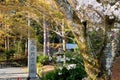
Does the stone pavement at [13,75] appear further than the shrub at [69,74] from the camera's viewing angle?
Yes

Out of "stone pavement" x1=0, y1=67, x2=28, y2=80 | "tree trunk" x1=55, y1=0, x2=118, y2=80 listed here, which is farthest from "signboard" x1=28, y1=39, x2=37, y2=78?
"tree trunk" x1=55, y1=0, x2=118, y2=80

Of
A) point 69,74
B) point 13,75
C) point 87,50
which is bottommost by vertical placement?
point 13,75

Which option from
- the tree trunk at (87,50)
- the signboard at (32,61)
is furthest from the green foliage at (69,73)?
the tree trunk at (87,50)

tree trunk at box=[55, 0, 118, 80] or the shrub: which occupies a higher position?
tree trunk at box=[55, 0, 118, 80]

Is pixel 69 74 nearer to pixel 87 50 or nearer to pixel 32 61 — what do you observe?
pixel 32 61

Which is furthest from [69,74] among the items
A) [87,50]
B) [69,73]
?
[87,50]

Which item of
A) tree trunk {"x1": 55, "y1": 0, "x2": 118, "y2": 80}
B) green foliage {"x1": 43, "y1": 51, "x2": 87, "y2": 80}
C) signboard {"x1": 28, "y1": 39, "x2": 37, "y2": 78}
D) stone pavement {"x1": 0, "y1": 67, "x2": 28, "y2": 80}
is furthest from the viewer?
stone pavement {"x1": 0, "y1": 67, "x2": 28, "y2": 80}

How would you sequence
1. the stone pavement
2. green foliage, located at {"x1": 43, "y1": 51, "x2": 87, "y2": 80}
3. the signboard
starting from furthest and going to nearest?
the stone pavement → the signboard → green foliage, located at {"x1": 43, "y1": 51, "x2": 87, "y2": 80}

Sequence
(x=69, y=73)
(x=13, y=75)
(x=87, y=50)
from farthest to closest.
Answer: (x=13, y=75), (x=69, y=73), (x=87, y=50)

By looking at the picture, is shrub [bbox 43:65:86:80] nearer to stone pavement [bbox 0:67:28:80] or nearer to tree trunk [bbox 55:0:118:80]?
stone pavement [bbox 0:67:28:80]

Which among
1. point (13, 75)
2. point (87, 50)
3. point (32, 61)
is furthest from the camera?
point (13, 75)

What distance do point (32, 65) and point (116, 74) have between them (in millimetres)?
6587

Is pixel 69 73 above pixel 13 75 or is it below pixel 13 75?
above

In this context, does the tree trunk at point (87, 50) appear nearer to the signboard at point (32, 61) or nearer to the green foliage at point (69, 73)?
the green foliage at point (69, 73)
